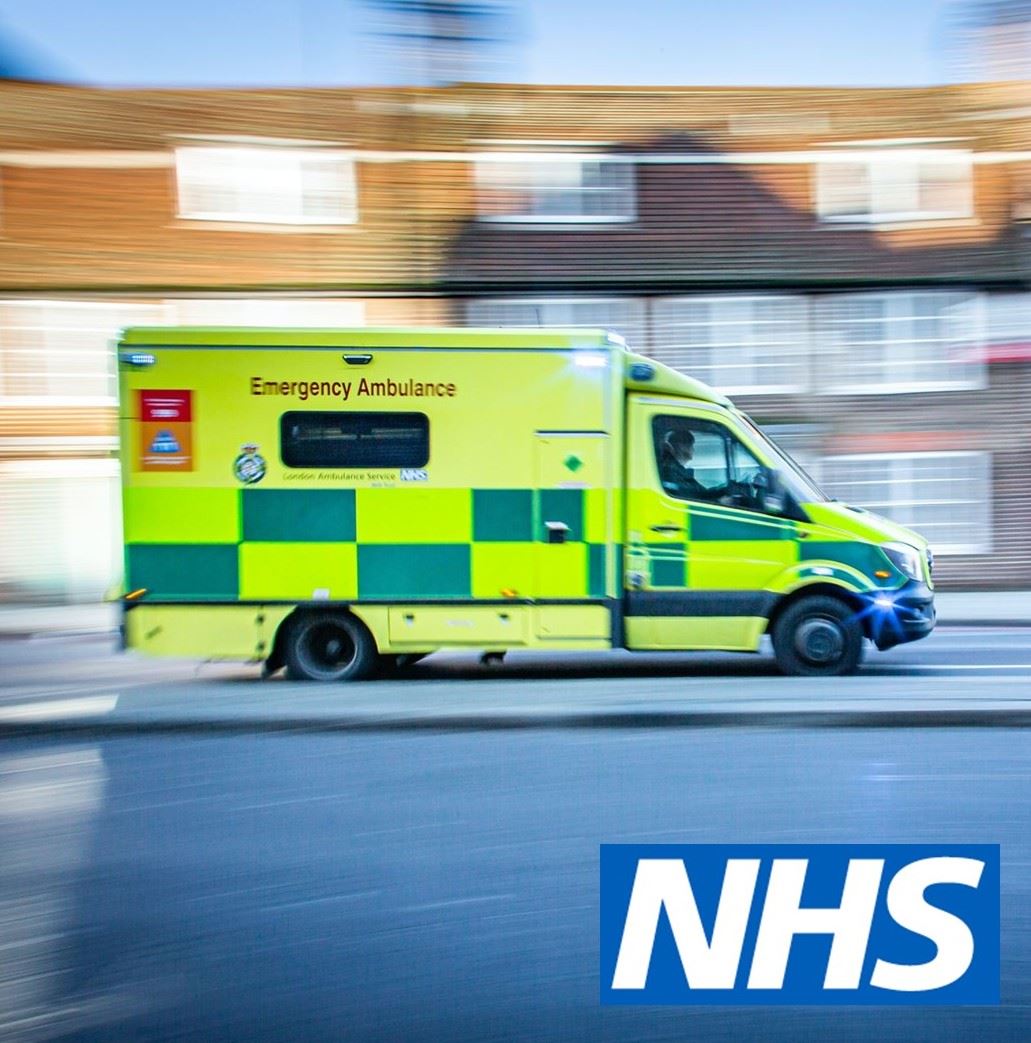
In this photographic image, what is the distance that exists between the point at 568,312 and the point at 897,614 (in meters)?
12.0

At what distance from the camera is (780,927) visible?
3748 millimetres

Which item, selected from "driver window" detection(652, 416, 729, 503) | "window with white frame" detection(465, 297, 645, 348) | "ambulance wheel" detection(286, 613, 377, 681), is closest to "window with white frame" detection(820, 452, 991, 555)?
"window with white frame" detection(465, 297, 645, 348)

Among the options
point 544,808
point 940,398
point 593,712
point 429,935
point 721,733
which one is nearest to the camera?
point 429,935

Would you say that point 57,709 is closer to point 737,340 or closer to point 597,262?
point 597,262

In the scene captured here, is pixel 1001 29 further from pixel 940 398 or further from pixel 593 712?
pixel 593 712

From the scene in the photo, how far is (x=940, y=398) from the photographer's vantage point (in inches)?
801

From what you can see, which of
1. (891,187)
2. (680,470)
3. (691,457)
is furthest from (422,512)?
(891,187)

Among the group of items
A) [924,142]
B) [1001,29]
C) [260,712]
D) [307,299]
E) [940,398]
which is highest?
[1001,29]

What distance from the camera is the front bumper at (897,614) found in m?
9.59

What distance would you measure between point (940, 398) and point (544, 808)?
55.0 feet

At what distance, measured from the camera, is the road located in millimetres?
3416

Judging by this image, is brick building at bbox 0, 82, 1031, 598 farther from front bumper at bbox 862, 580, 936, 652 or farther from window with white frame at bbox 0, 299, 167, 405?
front bumper at bbox 862, 580, 936, 652

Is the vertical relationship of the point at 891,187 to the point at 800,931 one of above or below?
above

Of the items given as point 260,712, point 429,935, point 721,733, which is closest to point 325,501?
point 260,712
